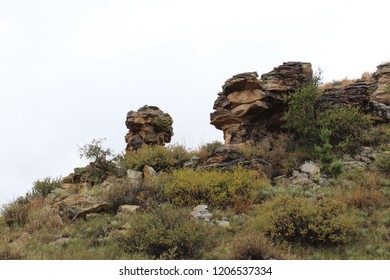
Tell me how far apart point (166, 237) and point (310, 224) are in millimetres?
3242

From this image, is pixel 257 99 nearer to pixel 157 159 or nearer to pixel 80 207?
pixel 157 159

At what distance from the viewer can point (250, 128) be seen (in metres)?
18.9

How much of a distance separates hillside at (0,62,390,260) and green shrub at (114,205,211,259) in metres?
0.03

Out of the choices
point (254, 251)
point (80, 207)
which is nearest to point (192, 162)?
point (80, 207)

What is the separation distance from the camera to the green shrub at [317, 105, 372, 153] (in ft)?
52.6

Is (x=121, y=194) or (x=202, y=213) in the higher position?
(x=121, y=194)

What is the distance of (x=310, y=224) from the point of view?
9086mm

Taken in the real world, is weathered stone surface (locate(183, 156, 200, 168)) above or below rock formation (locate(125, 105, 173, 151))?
below

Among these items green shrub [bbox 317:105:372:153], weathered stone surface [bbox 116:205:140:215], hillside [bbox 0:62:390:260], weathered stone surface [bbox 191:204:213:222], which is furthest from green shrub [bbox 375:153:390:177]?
weathered stone surface [bbox 116:205:140:215]

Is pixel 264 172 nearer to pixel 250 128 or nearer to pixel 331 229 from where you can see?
pixel 250 128

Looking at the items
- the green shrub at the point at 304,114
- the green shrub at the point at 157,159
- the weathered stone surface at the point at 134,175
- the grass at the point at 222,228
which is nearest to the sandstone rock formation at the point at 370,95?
the green shrub at the point at 304,114

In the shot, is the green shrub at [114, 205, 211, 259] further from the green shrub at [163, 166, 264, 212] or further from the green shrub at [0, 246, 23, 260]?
the green shrub at [163, 166, 264, 212]

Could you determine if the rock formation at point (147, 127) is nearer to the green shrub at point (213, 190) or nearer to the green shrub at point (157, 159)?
the green shrub at point (157, 159)
